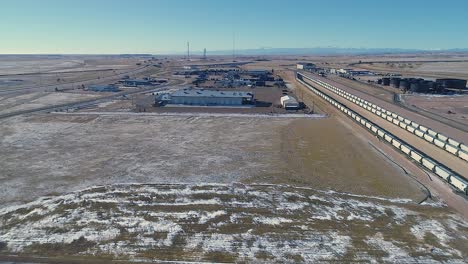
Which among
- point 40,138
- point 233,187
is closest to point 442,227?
point 233,187

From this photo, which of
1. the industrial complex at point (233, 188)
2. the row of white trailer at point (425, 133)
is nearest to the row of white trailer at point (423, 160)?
the industrial complex at point (233, 188)

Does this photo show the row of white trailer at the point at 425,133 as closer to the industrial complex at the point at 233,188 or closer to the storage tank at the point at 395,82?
the industrial complex at the point at 233,188

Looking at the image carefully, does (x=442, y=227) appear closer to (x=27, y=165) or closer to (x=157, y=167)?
(x=157, y=167)

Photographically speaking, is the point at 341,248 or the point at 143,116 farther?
the point at 143,116

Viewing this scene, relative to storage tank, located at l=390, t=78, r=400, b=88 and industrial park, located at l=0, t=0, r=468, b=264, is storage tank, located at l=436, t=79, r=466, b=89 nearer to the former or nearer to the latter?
storage tank, located at l=390, t=78, r=400, b=88

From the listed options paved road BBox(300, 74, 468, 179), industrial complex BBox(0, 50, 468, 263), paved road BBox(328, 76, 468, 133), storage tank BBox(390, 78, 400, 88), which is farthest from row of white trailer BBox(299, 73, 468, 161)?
storage tank BBox(390, 78, 400, 88)

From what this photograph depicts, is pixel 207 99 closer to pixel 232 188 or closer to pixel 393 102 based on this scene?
pixel 393 102

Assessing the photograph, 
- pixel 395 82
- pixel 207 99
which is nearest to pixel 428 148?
pixel 207 99

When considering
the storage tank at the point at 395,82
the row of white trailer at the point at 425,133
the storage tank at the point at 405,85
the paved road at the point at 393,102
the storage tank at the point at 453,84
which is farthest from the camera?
the storage tank at the point at 395,82
